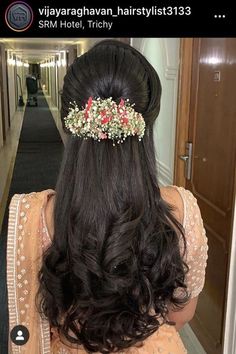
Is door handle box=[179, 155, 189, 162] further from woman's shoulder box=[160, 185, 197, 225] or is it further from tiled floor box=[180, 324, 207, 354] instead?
woman's shoulder box=[160, 185, 197, 225]

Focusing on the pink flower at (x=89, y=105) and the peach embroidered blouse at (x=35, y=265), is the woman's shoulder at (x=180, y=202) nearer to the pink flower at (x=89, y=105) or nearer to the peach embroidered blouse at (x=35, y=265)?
the peach embroidered blouse at (x=35, y=265)

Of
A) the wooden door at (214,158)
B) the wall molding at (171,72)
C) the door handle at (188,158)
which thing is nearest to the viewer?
the wooden door at (214,158)

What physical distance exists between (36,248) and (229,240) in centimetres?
134

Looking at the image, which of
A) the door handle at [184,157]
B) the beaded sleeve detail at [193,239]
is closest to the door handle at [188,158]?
the door handle at [184,157]

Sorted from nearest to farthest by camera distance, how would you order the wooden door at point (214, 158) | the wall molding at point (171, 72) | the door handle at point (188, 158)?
the wooden door at point (214, 158) → the door handle at point (188, 158) → the wall molding at point (171, 72)

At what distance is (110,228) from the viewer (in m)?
0.92

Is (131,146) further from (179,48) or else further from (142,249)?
(179,48)

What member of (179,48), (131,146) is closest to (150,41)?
(179,48)

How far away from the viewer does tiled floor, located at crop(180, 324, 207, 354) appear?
2.48 meters

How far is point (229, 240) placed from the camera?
82.4 inches

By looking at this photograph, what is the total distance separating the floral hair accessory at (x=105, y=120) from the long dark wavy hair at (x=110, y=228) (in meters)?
0.02
